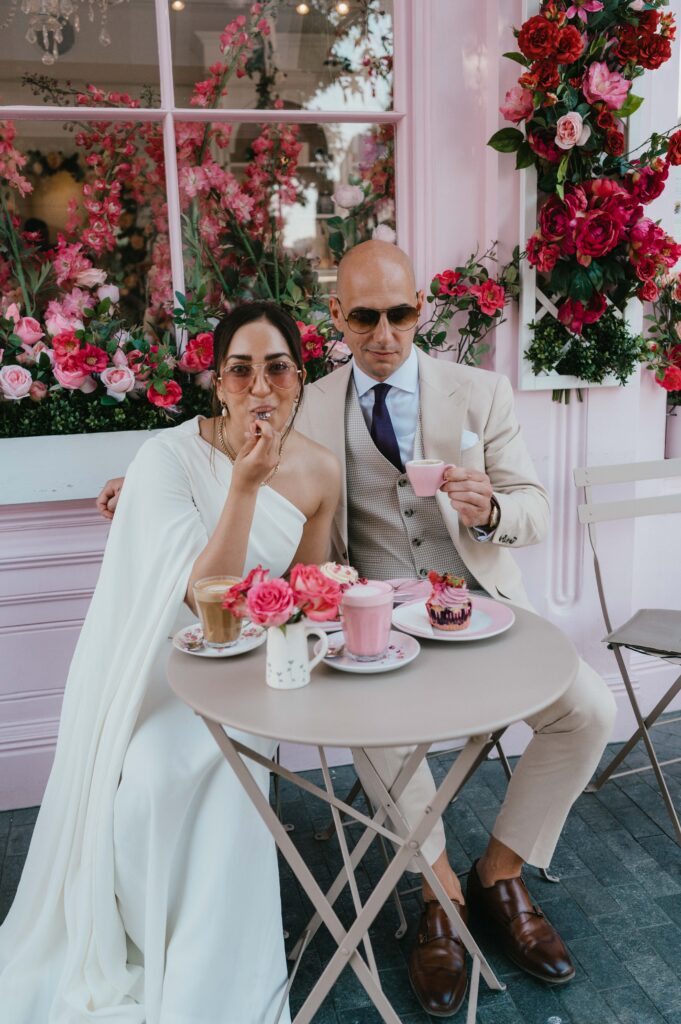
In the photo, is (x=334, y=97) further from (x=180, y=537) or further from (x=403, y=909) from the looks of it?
(x=403, y=909)

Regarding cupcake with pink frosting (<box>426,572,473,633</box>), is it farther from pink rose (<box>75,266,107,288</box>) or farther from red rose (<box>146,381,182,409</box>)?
pink rose (<box>75,266,107,288</box>)

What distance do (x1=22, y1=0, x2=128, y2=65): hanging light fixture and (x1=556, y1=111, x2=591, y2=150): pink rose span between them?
1.50 metres

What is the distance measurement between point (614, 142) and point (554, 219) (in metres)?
0.31

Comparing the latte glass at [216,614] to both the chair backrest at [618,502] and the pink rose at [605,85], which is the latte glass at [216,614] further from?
the pink rose at [605,85]

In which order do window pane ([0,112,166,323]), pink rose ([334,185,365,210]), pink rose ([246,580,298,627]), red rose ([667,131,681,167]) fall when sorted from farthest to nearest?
pink rose ([334,185,365,210]), window pane ([0,112,166,323]), red rose ([667,131,681,167]), pink rose ([246,580,298,627])

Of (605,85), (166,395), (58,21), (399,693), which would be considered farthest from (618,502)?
(58,21)

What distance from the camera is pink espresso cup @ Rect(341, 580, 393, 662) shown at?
160cm

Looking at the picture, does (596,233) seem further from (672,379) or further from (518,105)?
(672,379)

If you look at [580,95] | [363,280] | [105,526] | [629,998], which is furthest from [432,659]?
[580,95]

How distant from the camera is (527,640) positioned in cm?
177

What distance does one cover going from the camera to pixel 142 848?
6.14 ft

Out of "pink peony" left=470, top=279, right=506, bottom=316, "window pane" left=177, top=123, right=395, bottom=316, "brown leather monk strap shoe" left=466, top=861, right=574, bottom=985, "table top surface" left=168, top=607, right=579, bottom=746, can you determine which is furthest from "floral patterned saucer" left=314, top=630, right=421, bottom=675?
"window pane" left=177, top=123, right=395, bottom=316

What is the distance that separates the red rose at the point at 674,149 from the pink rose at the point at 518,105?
0.47m

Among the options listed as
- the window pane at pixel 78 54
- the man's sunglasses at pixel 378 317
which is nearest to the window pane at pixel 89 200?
the window pane at pixel 78 54
